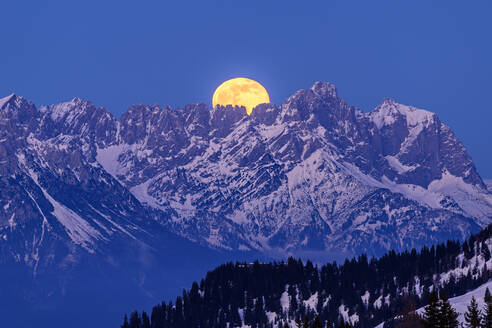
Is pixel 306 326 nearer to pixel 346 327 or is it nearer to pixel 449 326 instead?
pixel 346 327

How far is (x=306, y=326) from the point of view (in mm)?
183000

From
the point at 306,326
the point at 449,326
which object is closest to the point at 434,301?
the point at 449,326

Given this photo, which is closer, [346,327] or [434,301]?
[434,301]

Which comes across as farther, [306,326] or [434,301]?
[306,326]

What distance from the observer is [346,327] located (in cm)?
18188

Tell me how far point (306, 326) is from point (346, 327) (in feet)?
21.7

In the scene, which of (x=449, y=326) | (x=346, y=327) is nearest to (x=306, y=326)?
(x=346, y=327)

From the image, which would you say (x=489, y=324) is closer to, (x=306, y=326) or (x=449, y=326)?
(x=449, y=326)

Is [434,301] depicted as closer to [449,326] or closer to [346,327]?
[449,326]

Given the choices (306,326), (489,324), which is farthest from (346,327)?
(489,324)

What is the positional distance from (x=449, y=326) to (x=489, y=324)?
46.9 ft

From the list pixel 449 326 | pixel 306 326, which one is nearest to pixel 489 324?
pixel 449 326

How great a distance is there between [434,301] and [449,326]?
5.14 metres

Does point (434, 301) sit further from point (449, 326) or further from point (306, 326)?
point (306, 326)
